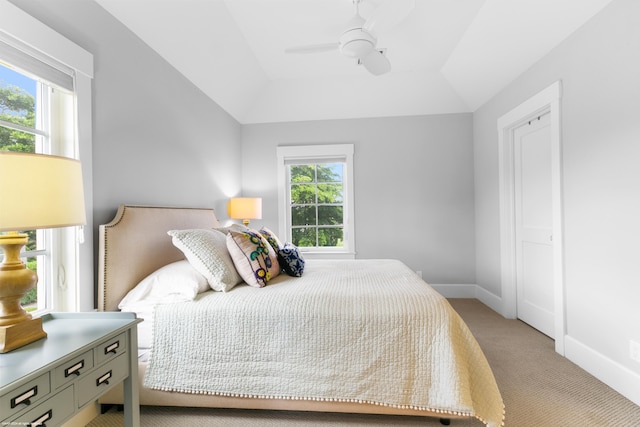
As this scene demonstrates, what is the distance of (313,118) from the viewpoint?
3867mm

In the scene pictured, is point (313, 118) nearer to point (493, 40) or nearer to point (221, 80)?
point (221, 80)

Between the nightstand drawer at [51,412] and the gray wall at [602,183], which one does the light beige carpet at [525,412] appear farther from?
the nightstand drawer at [51,412]

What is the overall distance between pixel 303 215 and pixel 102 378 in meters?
3.08

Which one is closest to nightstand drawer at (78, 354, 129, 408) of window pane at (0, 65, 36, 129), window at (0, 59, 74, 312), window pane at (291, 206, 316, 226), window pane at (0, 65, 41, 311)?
window pane at (0, 65, 41, 311)

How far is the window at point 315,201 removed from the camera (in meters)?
3.91

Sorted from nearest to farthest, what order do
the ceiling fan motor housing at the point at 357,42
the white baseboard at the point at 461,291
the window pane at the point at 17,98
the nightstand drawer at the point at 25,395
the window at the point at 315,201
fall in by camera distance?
the nightstand drawer at the point at 25,395
the window pane at the point at 17,98
the ceiling fan motor housing at the point at 357,42
the white baseboard at the point at 461,291
the window at the point at 315,201

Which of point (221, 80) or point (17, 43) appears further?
point (221, 80)

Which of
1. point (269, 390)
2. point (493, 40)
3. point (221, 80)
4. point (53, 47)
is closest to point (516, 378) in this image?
point (269, 390)

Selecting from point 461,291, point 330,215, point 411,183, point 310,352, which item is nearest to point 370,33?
point 310,352

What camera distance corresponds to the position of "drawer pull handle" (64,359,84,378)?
95 cm

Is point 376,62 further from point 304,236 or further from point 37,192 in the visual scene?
point 304,236

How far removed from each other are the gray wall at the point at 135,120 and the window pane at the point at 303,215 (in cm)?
129

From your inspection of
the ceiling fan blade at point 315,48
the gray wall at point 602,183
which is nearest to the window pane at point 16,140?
the ceiling fan blade at point 315,48

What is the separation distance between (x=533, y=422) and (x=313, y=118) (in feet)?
11.5
